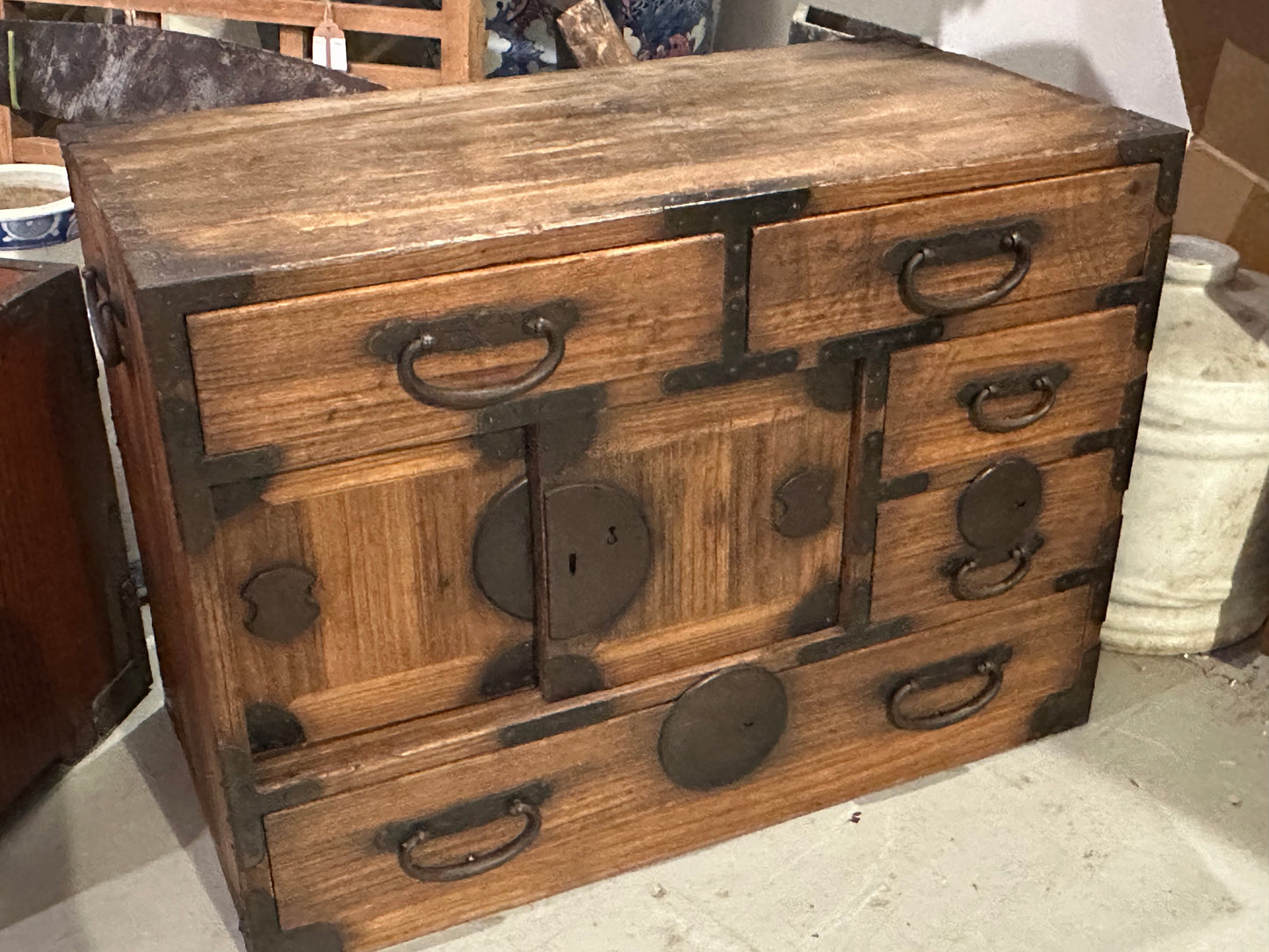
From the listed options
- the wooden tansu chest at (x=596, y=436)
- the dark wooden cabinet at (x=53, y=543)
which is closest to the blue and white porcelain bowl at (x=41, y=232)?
the dark wooden cabinet at (x=53, y=543)

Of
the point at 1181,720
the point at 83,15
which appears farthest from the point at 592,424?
the point at 83,15

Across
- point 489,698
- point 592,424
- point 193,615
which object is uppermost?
point 592,424

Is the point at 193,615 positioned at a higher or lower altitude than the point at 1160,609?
higher

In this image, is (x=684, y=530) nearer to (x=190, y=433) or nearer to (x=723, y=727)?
(x=723, y=727)

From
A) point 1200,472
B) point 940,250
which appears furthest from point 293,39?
point 1200,472

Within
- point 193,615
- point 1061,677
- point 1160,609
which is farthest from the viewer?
point 1160,609

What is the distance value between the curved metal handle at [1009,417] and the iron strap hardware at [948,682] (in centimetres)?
28

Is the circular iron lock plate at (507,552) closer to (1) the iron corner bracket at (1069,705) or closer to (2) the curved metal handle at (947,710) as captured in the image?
(2) the curved metal handle at (947,710)

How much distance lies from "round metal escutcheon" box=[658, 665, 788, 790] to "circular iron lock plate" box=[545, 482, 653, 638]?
0.14 m

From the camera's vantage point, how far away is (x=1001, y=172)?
1258 mm

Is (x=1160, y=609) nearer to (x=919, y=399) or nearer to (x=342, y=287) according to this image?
(x=919, y=399)

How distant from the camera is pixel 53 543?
150 centimetres

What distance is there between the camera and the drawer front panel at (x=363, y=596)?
1.15 m

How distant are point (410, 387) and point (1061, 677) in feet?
2.98
